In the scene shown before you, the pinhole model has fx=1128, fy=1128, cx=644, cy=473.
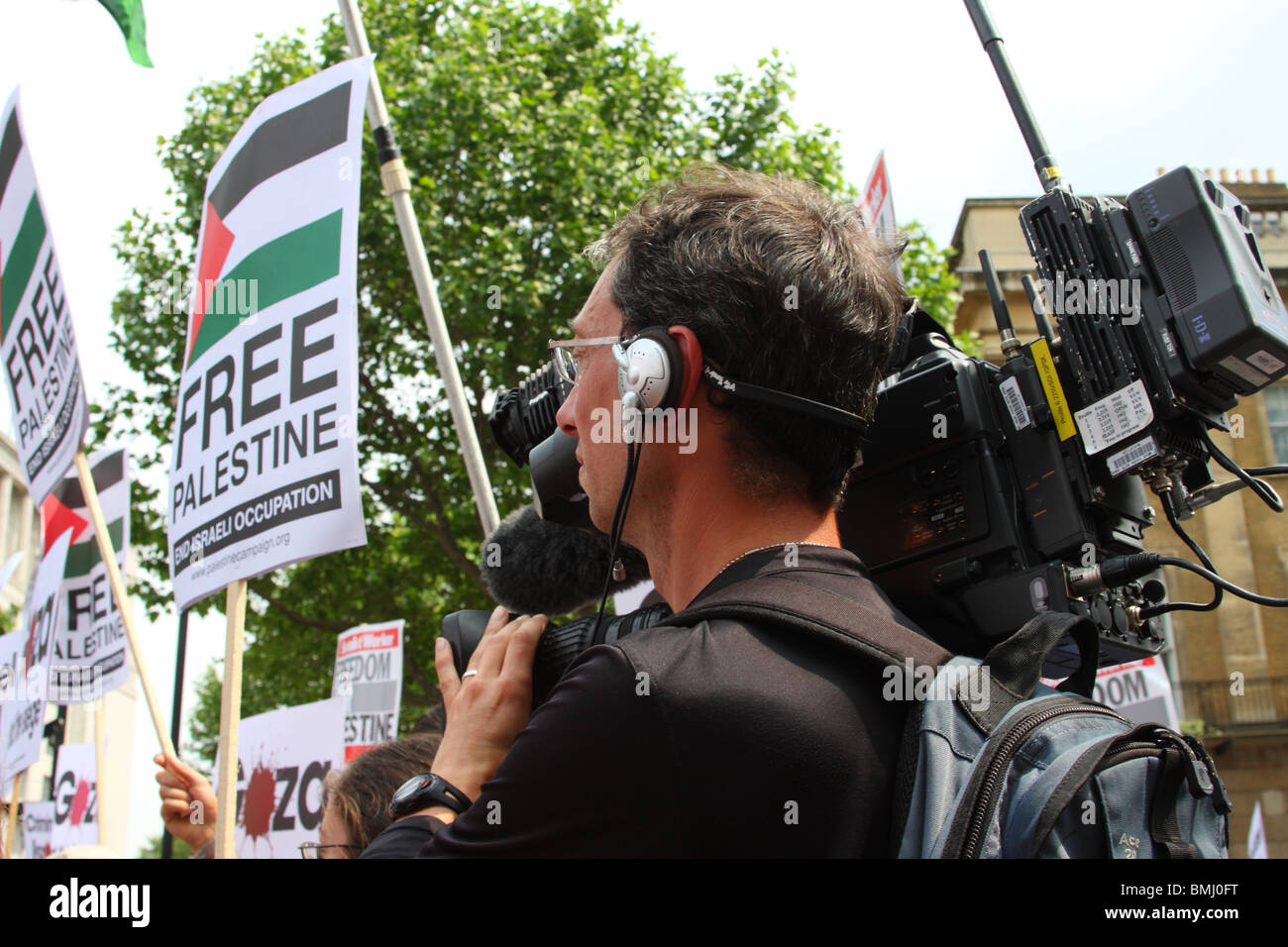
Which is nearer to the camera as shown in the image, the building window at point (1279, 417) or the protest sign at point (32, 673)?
the protest sign at point (32, 673)

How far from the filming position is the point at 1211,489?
1.59 m

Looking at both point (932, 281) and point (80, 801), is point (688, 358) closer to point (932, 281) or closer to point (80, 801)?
point (80, 801)

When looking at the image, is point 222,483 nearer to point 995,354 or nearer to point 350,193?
point 350,193

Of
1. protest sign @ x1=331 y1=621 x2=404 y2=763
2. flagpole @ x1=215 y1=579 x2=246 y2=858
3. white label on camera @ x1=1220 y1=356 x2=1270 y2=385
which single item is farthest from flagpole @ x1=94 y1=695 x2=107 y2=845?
white label on camera @ x1=1220 y1=356 x2=1270 y2=385

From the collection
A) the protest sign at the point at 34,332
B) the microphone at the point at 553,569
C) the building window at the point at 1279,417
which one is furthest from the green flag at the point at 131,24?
the building window at the point at 1279,417

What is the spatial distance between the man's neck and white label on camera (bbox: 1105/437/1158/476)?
0.36 m

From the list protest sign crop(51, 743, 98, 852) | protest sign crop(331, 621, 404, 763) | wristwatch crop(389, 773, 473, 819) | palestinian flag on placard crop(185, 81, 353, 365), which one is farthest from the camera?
protest sign crop(51, 743, 98, 852)

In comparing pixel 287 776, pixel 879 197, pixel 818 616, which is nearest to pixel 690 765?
pixel 818 616

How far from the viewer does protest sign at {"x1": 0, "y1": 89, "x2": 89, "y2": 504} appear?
430 centimetres

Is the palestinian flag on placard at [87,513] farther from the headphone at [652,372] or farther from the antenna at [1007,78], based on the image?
the antenna at [1007,78]

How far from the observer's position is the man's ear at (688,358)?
1.41 metres

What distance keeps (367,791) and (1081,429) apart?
164 cm

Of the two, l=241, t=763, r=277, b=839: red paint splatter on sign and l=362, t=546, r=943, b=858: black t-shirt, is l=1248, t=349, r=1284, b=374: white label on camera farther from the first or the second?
l=241, t=763, r=277, b=839: red paint splatter on sign

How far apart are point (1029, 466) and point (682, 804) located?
28.6 inches
